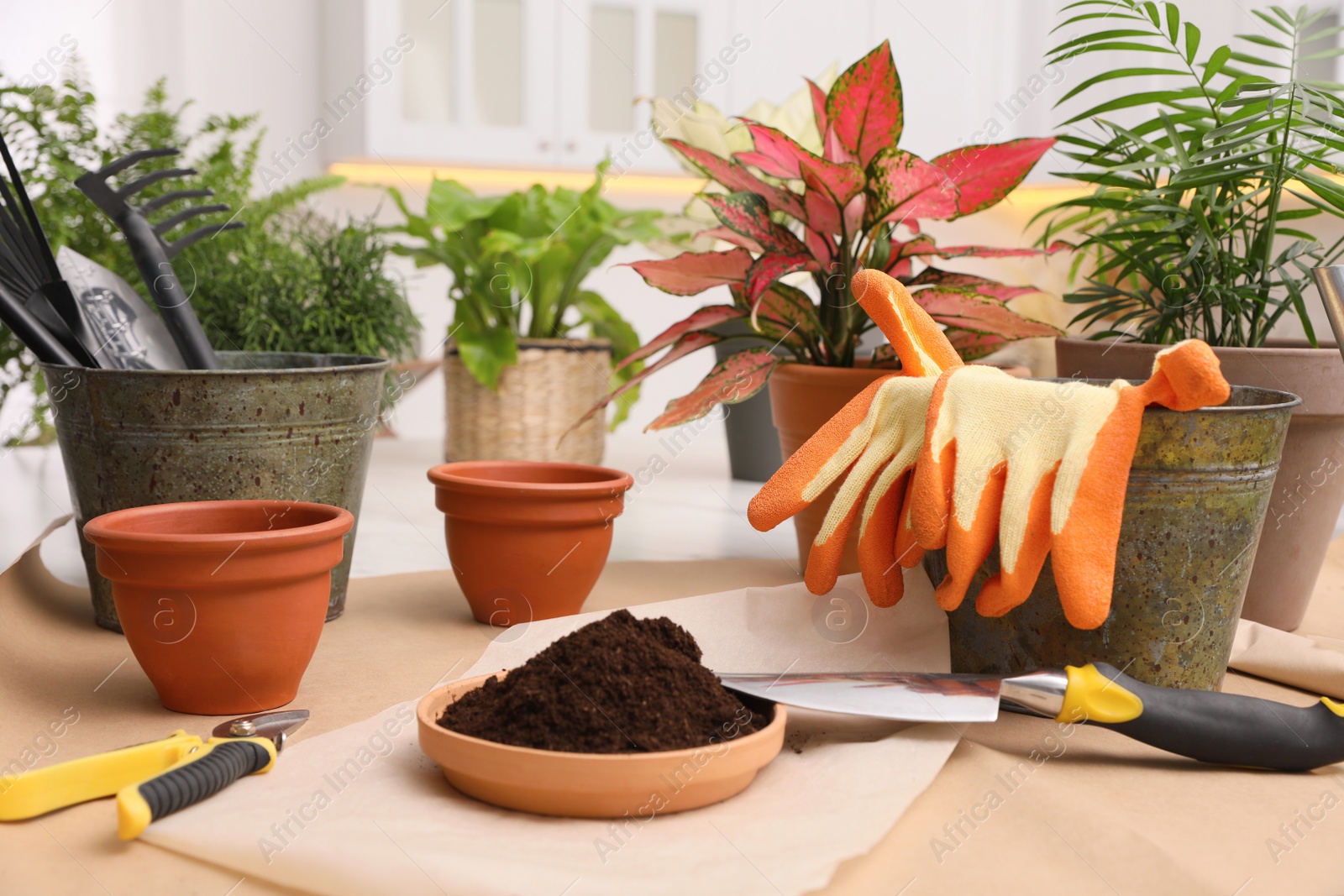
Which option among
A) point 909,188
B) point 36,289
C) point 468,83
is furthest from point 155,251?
point 468,83

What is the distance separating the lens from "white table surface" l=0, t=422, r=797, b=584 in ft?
2.84

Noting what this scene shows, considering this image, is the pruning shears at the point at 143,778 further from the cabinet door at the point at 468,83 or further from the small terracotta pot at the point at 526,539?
the cabinet door at the point at 468,83

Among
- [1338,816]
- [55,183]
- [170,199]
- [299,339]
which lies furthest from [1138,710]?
[55,183]

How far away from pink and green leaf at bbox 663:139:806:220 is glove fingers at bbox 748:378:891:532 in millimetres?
248

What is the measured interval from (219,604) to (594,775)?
0.70 ft

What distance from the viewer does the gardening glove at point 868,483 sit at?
522mm

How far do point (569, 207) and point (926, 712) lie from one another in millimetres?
958

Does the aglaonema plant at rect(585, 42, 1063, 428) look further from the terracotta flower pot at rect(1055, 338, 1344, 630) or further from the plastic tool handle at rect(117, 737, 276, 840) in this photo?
the plastic tool handle at rect(117, 737, 276, 840)

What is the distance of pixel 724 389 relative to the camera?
2.42ft

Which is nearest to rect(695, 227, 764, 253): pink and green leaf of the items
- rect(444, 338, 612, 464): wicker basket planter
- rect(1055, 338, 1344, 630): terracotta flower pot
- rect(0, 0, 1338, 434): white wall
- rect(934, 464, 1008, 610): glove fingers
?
rect(1055, 338, 1344, 630): terracotta flower pot

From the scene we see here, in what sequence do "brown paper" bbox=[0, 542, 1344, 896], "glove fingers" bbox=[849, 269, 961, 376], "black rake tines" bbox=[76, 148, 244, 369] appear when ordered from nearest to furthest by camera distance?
"brown paper" bbox=[0, 542, 1344, 896]
"glove fingers" bbox=[849, 269, 961, 376]
"black rake tines" bbox=[76, 148, 244, 369]

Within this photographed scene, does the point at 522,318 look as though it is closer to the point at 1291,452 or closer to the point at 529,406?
the point at 529,406

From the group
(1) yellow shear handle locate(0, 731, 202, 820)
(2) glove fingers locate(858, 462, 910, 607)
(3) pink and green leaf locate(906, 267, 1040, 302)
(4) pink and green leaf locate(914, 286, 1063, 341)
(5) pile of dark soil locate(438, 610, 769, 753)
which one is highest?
(3) pink and green leaf locate(906, 267, 1040, 302)

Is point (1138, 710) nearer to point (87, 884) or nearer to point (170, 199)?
point (87, 884)
